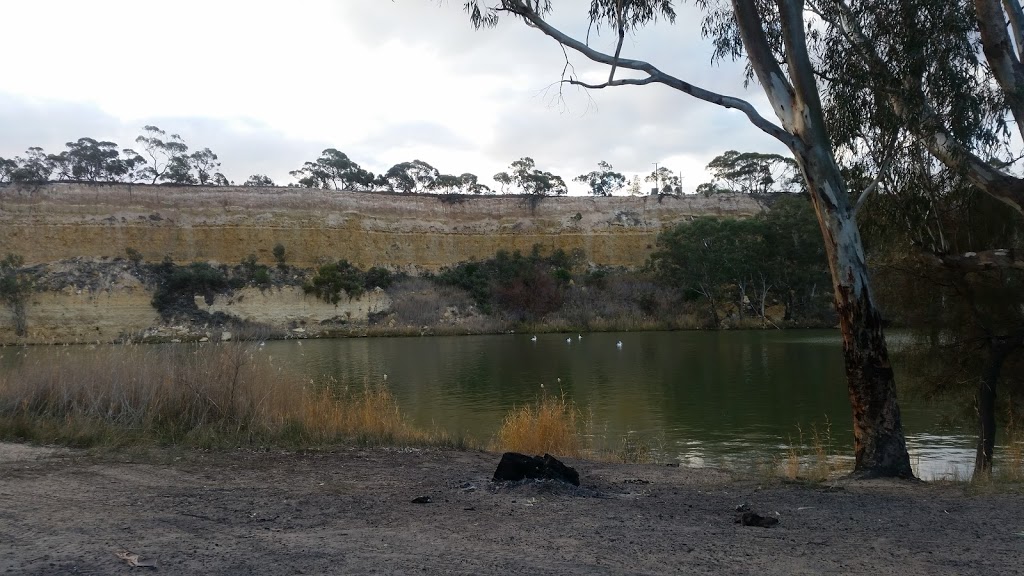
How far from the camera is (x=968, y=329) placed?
8.20m

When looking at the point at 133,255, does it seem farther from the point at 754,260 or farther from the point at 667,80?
the point at 667,80

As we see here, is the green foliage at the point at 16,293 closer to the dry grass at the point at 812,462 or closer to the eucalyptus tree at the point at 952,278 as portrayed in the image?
the dry grass at the point at 812,462

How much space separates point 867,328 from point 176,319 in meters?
34.4

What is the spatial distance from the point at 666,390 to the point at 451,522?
11566mm

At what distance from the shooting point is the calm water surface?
10039mm

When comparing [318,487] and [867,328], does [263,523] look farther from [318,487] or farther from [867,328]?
[867,328]

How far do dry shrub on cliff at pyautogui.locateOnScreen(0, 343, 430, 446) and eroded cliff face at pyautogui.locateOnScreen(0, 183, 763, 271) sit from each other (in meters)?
33.9

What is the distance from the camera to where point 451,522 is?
4234 mm

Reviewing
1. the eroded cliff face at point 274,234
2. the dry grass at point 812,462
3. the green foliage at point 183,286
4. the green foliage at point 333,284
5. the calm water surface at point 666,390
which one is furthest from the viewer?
the green foliage at point 333,284

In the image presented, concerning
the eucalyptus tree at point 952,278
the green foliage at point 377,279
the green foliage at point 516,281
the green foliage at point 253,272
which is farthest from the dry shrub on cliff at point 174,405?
the green foliage at point 377,279

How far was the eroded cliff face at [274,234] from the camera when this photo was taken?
35438 mm

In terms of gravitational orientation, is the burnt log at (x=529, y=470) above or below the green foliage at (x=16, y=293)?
below

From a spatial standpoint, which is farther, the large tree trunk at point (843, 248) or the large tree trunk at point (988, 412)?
the large tree trunk at point (988, 412)

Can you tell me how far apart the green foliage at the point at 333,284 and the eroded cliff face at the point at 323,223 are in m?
2.71
